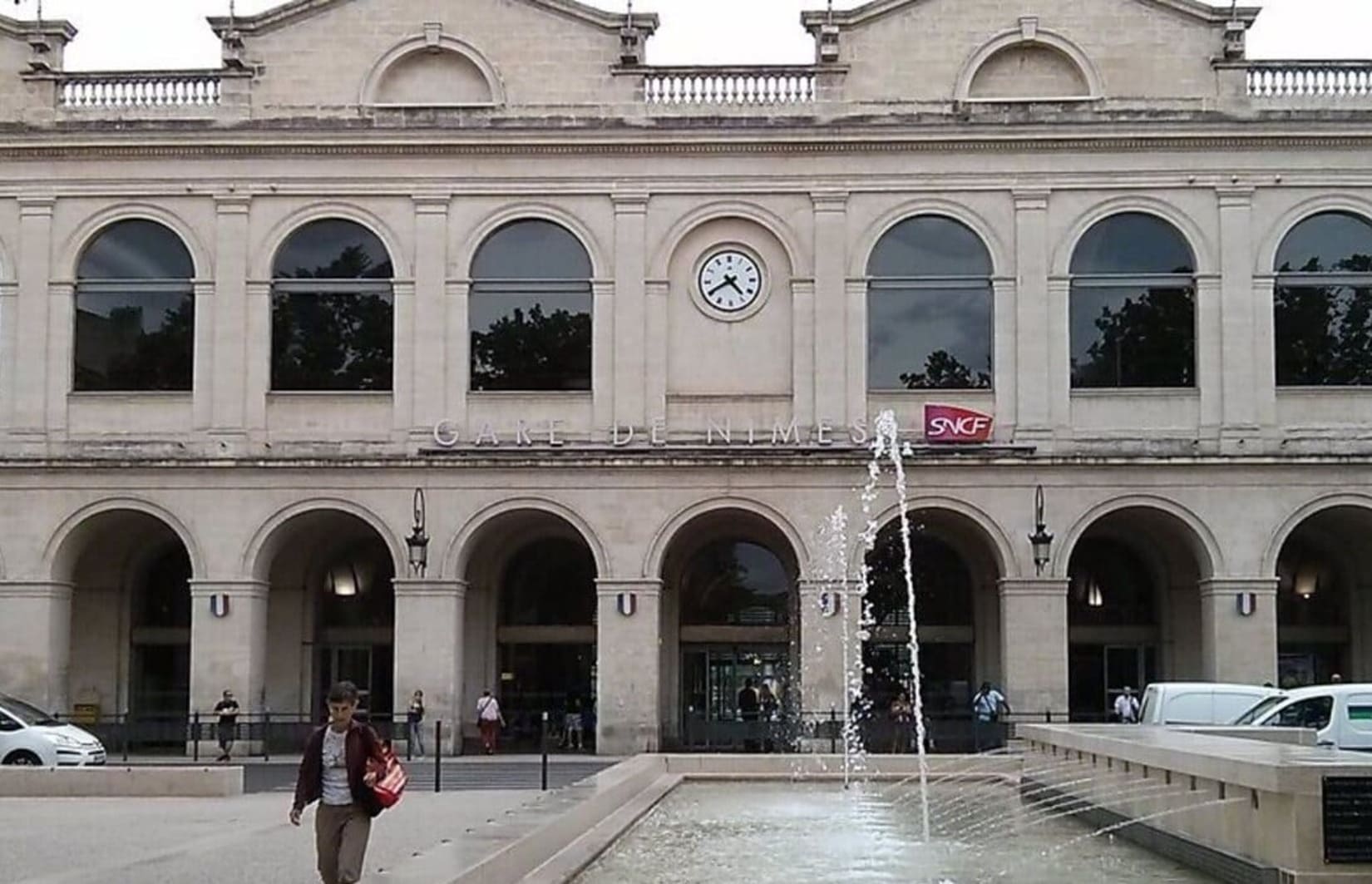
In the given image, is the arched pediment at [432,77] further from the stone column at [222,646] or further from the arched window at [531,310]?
the stone column at [222,646]

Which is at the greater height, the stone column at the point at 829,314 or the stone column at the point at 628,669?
the stone column at the point at 829,314

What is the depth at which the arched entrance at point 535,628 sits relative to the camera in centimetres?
4219

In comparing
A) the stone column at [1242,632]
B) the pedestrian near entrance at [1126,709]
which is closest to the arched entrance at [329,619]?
the pedestrian near entrance at [1126,709]

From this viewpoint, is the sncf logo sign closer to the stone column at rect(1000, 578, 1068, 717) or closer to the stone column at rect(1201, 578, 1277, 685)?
the stone column at rect(1000, 578, 1068, 717)

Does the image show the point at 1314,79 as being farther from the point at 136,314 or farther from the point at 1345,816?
the point at 1345,816

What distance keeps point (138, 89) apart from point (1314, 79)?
2368cm

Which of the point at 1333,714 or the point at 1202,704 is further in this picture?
the point at 1202,704

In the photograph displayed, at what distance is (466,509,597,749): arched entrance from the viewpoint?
138 feet

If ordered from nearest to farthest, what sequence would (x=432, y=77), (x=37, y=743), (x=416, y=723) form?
1. (x=37, y=743)
2. (x=416, y=723)
3. (x=432, y=77)

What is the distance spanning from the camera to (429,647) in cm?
3884

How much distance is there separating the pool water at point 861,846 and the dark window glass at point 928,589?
16530 millimetres

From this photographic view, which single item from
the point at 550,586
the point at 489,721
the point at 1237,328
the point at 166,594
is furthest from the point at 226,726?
the point at 1237,328

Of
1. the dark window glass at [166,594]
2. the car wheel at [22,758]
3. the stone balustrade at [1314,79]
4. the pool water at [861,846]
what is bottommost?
the car wheel at [22,758]

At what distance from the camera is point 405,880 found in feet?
42.9
